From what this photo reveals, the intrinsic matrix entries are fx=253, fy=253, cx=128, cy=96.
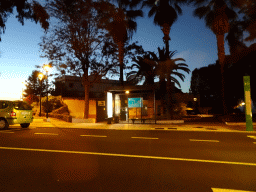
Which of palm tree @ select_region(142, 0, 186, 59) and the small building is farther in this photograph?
palm tree @ select_region(142, 0, 186, 59)

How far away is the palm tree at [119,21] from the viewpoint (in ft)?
79.9

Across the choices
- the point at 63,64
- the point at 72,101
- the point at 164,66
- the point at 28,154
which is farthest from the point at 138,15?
the point at 28,154

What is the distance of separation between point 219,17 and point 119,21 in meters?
10.2

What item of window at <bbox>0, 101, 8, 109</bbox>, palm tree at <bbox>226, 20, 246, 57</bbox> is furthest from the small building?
palm tree at <bbox>226, 20, 246, 57</bbox>

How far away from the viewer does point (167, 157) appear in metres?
7.12

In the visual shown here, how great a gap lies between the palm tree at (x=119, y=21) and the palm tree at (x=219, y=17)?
7.95 metres

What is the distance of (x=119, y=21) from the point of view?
2723 centimetres

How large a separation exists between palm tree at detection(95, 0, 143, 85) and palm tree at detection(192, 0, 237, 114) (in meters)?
7.95

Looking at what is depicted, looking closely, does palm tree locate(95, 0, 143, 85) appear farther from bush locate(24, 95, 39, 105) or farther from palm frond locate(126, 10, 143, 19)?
bush locate(24, 95, 39, 105)

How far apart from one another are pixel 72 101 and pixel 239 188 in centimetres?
3124

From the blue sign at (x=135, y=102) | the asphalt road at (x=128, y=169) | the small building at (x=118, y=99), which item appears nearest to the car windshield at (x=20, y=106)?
the small building at (x=118, y=99)

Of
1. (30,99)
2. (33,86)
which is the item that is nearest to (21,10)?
(30,99)

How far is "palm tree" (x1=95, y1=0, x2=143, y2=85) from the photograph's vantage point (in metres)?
24.3

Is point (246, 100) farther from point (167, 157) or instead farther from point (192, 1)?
point (192, 1)
